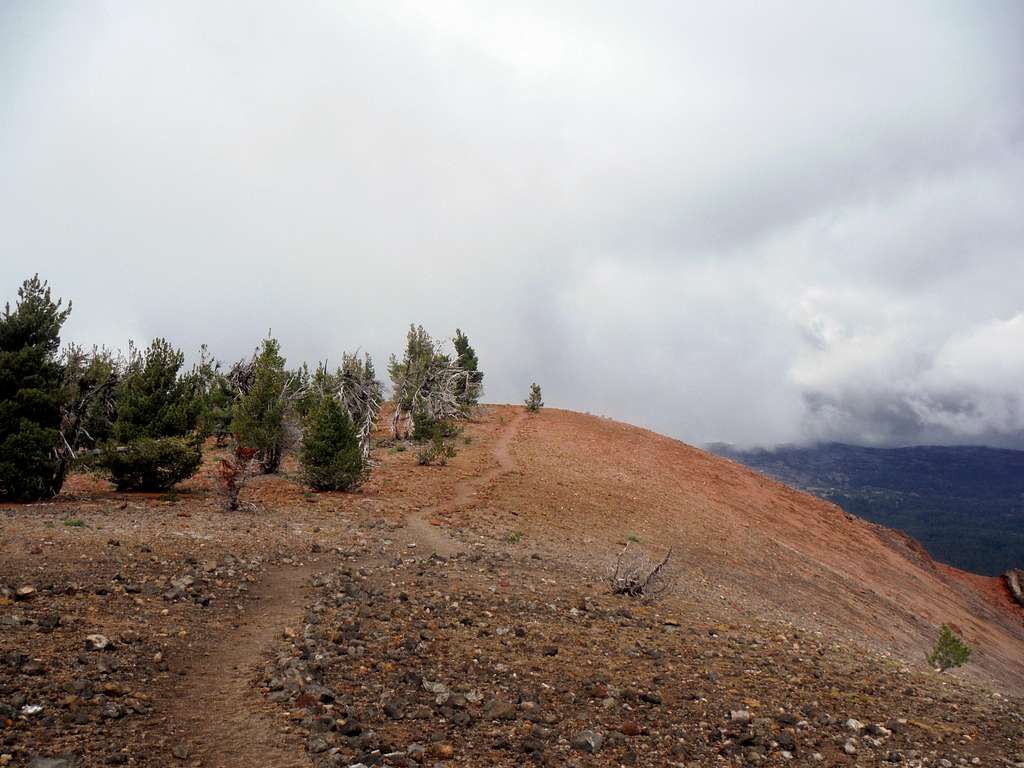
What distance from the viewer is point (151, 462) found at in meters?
19.5

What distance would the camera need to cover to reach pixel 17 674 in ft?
19.6

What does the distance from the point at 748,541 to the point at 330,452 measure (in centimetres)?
1715

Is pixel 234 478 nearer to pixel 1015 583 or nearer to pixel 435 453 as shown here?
pixel 435 453

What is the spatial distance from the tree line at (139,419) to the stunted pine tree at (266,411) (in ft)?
0.15

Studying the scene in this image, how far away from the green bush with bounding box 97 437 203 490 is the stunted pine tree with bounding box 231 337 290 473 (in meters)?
3.32

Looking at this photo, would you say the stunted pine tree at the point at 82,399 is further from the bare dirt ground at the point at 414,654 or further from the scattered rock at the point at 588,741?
the scattered rock at the point at 588,741

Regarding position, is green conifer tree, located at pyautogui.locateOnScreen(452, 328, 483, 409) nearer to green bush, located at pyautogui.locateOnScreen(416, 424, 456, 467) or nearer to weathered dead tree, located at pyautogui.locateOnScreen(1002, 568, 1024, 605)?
green bush, located at pyautogui.locateOnScreen(416, 424, 456, 467)

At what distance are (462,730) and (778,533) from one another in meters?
26.1

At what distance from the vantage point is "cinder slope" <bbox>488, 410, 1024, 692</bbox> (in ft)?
57.3

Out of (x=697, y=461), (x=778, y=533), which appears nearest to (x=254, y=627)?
(x=778, y=533)

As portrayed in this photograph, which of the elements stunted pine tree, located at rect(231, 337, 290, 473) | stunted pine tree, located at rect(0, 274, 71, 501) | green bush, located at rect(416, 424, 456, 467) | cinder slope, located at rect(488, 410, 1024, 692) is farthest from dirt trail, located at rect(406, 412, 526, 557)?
stunted pine tree, located at rect(0, 274, 71, 501)

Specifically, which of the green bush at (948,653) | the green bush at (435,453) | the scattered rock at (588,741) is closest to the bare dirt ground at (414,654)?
the scattered rock at (588,741)

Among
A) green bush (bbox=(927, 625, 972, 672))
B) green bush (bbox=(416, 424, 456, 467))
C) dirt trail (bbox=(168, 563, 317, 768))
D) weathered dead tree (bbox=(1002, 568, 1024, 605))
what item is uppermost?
green bush (bbox=(416, 424, 456, 467))

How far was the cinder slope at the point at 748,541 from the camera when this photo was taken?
17453 mm
